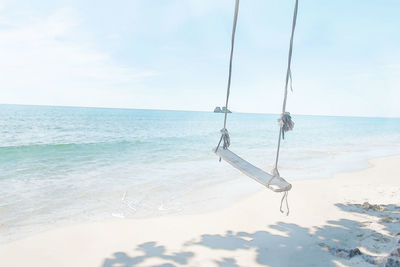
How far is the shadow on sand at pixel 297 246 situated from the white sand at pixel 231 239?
0.01 meters

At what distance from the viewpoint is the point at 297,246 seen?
162 inches

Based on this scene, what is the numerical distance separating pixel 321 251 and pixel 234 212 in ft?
7.44

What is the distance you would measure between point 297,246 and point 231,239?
1.06 metres

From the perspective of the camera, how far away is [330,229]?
479 centimetres

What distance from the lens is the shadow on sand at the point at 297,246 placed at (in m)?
3.69

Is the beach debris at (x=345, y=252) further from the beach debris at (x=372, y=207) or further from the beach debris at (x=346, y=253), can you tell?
the beach debris at (x=372, y=207)

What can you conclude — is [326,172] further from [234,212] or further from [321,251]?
[321,251]

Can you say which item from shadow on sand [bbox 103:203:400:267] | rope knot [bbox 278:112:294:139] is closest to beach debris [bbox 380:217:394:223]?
shadow on sand [bbox 103:203:400:267]

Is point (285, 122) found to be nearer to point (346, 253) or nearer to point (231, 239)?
point (346, 253)

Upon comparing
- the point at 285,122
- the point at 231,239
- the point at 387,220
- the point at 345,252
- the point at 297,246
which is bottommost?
the point at 231,239

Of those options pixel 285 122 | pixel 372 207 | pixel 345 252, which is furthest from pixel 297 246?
pixel 372 207

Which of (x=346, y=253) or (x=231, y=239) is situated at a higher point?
(x=346, y=253)

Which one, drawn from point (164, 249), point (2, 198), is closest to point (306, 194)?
point (164, 249)

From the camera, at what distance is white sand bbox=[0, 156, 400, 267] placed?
3809mm
